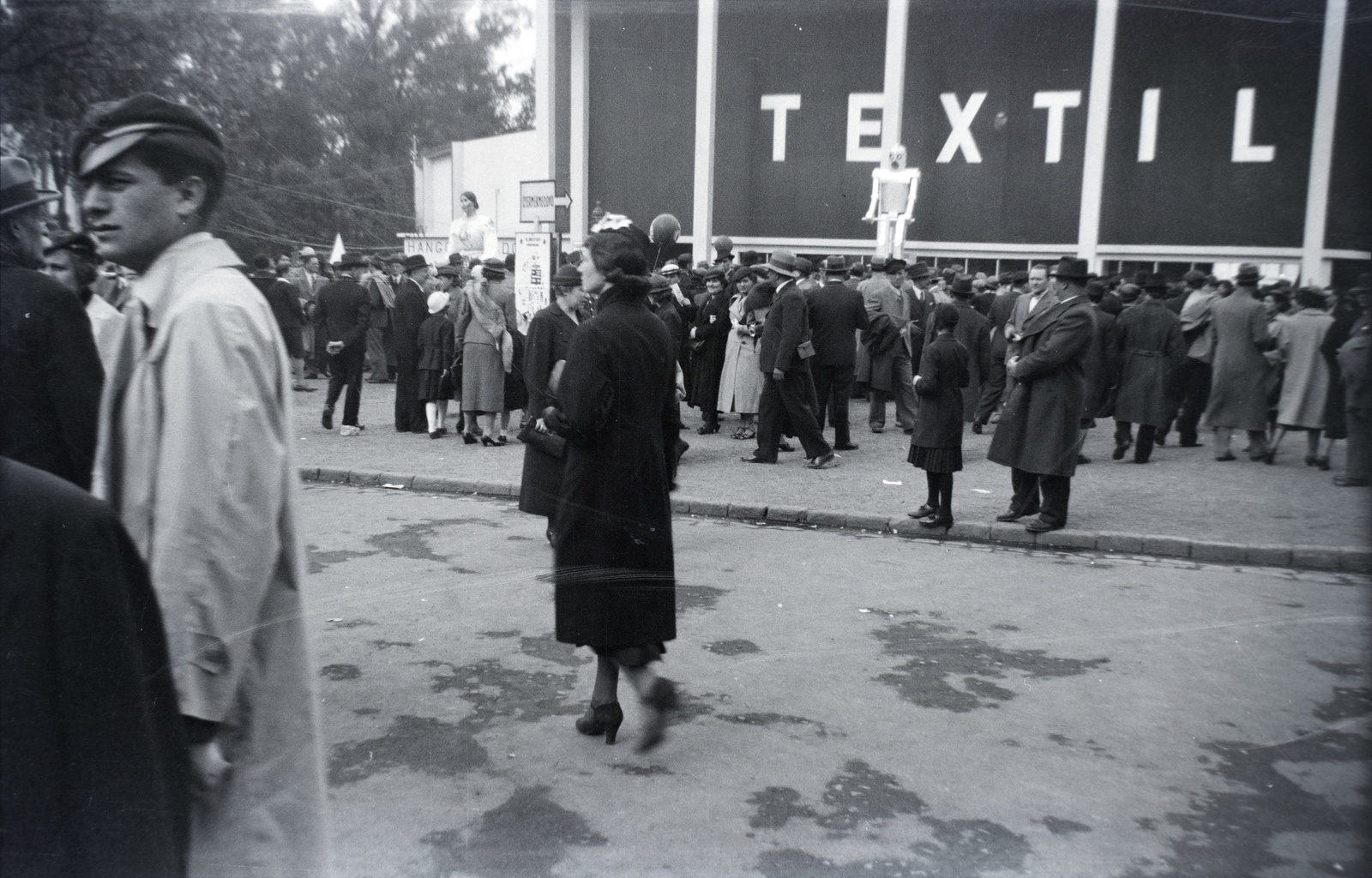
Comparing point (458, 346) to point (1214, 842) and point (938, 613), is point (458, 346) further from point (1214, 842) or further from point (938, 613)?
point (1214, 842)

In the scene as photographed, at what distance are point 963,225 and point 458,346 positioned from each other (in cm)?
1216

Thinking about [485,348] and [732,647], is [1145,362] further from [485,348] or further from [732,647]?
[732,647]

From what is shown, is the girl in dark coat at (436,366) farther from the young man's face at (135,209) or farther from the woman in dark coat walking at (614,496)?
the young man's face at (135,209)

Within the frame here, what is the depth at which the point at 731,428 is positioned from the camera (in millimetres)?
13500

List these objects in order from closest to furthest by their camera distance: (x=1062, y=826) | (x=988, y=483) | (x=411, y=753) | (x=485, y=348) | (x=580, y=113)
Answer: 1. (x=1062, y=826)
2. (x=411, y=753)
3. (x=988, y=483)
4. (x=485, y=348)
5. (x=580, y=113)

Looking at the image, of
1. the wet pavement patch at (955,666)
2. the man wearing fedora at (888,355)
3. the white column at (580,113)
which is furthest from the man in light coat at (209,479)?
the white column at (580,113)

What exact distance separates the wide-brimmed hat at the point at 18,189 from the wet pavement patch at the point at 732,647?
3.54m

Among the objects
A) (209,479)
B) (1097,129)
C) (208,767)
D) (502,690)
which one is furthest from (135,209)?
(1097,129)

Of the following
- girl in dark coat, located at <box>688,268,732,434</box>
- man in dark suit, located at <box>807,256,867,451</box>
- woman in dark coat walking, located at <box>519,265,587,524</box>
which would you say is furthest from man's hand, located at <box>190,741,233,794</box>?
girl in dark coat, located at <box>688,268,732,434</box>

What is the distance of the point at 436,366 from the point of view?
12250 millimetres

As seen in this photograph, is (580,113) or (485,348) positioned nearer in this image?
(485,348)

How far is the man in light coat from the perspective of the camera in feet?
5.94

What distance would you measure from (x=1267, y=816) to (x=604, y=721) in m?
2.32

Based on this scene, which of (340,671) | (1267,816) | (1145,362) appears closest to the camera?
(1267,816)
